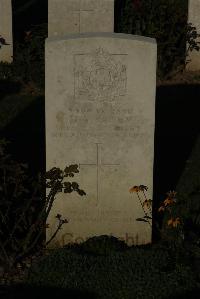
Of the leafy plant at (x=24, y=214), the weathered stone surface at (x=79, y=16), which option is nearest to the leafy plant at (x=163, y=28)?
the weathered stone surface at (x=79, y=16)

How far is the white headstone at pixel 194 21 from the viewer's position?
435 inches

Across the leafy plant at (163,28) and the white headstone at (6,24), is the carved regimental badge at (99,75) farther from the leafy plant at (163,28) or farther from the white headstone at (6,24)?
the white headstone at (6,24)

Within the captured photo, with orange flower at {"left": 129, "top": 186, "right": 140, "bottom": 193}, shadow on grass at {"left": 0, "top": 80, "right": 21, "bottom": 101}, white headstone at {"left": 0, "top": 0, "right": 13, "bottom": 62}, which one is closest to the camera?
orange flower at {"left": 129, "top": 186, "right": 140, "bottom": 193}

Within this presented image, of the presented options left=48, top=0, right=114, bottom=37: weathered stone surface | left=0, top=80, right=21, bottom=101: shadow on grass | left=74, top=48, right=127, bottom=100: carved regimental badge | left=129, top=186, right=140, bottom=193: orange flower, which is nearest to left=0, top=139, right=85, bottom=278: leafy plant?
left=129, top=186, right=140, bottom=193: orange flower

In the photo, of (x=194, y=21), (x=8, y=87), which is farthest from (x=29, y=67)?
(x=194, y=21)

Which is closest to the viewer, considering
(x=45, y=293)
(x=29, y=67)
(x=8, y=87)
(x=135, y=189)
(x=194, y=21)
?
(x=45, y=293)

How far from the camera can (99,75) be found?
547cm

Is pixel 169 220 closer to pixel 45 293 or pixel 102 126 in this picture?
pixel 102 126

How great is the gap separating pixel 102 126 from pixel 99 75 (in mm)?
395

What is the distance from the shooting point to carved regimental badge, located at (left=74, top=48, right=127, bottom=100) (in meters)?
5.42

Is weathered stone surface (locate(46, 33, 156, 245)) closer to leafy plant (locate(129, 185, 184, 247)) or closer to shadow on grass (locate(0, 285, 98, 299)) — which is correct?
leafy plant (locate(129, 185, 184, 247))

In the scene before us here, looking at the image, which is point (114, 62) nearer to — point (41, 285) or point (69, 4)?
point (41, 285)

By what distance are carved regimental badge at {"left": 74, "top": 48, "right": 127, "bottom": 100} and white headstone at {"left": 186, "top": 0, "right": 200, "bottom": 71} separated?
231 inches

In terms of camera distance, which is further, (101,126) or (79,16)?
(79,16)
